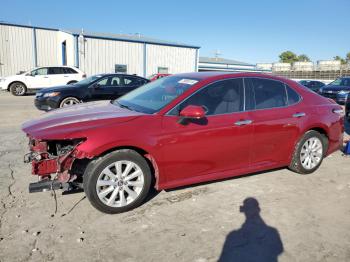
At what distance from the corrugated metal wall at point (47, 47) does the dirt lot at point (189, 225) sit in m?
25.3

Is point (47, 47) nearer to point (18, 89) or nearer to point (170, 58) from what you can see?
point (170, 58)

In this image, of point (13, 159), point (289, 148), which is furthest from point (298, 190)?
point (13, 159)

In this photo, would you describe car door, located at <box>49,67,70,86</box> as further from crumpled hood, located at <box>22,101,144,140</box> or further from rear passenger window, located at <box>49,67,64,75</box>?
crumpled hood, located at <box>22,101,144,140</box>

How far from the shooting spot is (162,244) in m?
3.08

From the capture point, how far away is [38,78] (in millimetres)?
17922

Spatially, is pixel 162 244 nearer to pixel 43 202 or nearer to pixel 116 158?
pixel 116 158

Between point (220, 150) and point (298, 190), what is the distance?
4.47 ft

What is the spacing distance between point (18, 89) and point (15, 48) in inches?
417

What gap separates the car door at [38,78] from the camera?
17797 millimetres

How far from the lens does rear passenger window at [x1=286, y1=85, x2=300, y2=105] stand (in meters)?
4.80

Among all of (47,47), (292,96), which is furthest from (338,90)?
(47,47)

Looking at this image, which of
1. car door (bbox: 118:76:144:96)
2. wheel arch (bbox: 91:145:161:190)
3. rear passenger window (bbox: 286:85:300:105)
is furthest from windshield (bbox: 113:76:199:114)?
car door (bbox: 118:76:144:96)

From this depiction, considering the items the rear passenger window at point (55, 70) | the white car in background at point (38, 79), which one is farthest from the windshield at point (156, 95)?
the rear passenger window at point (55, 70)

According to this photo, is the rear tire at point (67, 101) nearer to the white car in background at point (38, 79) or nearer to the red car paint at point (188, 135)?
the red car paint at point (188, 135)
